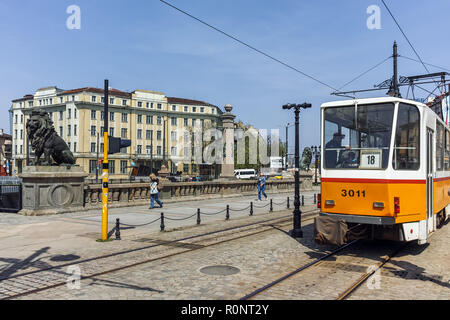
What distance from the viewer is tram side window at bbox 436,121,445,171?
10.5 meters

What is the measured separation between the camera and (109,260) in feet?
29.7

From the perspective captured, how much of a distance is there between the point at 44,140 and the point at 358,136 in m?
14.3

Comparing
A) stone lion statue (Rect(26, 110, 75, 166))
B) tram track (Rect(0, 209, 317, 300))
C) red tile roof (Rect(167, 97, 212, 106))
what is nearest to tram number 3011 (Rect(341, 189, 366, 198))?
tram track (Rect(0, 209, 317, 300))

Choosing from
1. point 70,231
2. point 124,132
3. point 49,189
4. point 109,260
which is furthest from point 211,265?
point 124,132

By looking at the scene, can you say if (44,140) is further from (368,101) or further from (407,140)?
(407,140)

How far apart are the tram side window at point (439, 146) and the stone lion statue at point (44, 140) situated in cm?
1514

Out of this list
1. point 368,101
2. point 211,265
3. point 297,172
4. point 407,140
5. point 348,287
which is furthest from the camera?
point 297,172

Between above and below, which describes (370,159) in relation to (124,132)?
below

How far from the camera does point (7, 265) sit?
8.45 meters

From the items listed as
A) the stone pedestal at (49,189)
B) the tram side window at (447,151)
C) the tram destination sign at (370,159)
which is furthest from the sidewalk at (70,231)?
the tram side window at (447,151)

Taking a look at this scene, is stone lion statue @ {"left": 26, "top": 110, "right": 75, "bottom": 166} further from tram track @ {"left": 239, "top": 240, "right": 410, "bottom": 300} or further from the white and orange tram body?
tram track @ {"left": 239, "top": 240, "right": 410, "bottom": 300}
